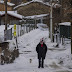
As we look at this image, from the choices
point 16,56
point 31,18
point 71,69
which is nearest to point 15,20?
point 31,18

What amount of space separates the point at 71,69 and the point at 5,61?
375 cm

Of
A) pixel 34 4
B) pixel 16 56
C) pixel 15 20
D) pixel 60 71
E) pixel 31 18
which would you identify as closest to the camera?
pixel 60 71

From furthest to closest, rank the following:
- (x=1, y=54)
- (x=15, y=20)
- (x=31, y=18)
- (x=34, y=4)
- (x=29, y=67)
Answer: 1. (x=34, y=4)
2. (x=31, y=18)
3. (x=15, y=20)
4. (x=1, y=54)
5. (x=29, y=67)

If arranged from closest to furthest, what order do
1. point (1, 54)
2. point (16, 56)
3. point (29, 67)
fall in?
1. point (29, 67)
2. point (1, 54)
3. point (16, 56)

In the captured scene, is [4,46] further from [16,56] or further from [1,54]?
[16,56]

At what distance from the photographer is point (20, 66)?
12.6 m

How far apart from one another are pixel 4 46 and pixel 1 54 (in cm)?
65

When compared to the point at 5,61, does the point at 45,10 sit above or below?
above

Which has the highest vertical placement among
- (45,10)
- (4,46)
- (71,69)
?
(45,10)

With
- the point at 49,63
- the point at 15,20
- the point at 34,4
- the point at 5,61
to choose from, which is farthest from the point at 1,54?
the point at 34,4

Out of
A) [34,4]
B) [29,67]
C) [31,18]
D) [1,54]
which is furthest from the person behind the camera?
[34,4]

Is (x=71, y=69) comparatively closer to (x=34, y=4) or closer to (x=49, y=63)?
(x=49, y=63)

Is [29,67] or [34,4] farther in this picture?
[34,4]

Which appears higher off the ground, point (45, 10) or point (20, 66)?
point (45, 10)
